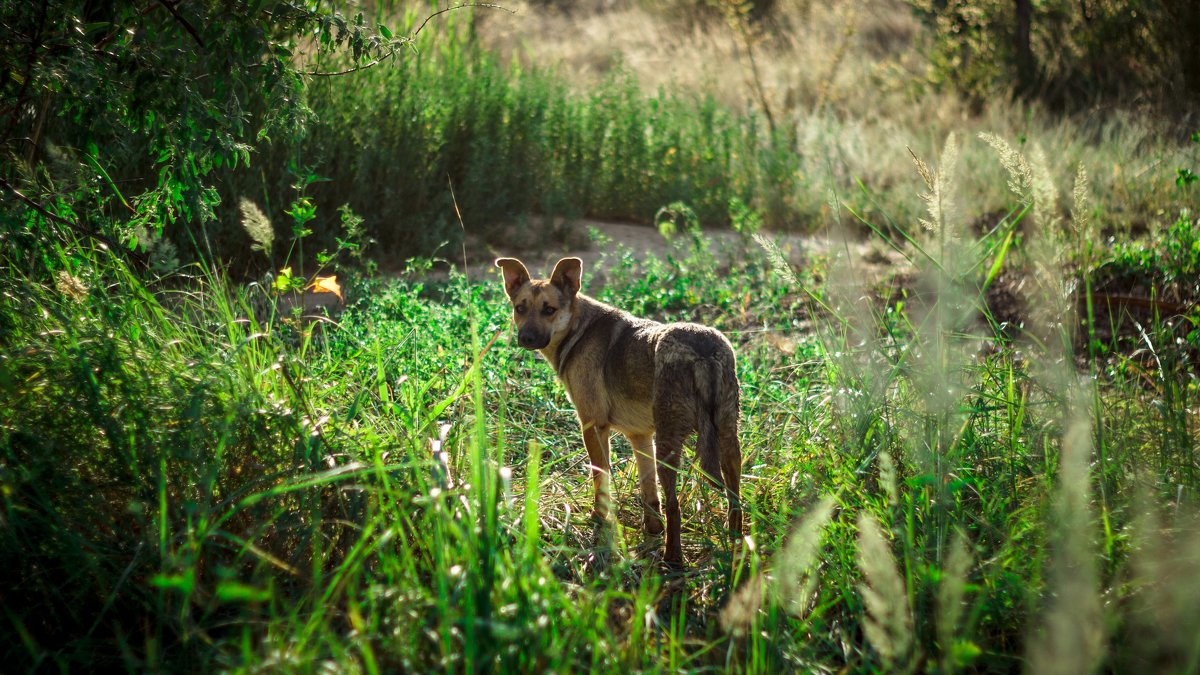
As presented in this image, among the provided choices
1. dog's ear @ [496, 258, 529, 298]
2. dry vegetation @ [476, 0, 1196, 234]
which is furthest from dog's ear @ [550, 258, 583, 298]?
dry vegetation @ [476, 0, 1196, 234]

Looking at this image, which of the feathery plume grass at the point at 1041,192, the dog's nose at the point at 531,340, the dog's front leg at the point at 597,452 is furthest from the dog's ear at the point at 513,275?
the feathery plume grass at the point at 1041,192

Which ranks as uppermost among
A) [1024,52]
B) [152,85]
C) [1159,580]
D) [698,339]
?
[152,85]

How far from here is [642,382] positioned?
14.1 ft

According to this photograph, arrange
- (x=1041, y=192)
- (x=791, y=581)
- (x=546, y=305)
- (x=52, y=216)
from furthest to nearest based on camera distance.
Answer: (x=546, y=305)
(x=52, y=216)
(x=1041, y=192)
(x=791, y=581)

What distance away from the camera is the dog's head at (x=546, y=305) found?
4672 millimetres

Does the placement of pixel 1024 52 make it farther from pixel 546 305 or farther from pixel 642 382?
pixel 642 382

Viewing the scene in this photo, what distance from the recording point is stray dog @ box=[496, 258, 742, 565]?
3951 mm

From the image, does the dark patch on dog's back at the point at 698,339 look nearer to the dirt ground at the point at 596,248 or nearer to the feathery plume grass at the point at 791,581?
the feathery plume grass at the point at 791,581

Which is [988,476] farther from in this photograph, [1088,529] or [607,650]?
[607,650]

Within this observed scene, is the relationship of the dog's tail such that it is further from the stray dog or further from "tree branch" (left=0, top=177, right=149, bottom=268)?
"tree branch" (left=0, top=177, right=149, bottom=268)

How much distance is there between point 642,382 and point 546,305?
77cm

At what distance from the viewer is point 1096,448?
3.52m

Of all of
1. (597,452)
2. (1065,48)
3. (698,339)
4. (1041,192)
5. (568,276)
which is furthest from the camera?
(1065,48)

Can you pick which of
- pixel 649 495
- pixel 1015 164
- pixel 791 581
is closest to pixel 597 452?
pixel 649 495
